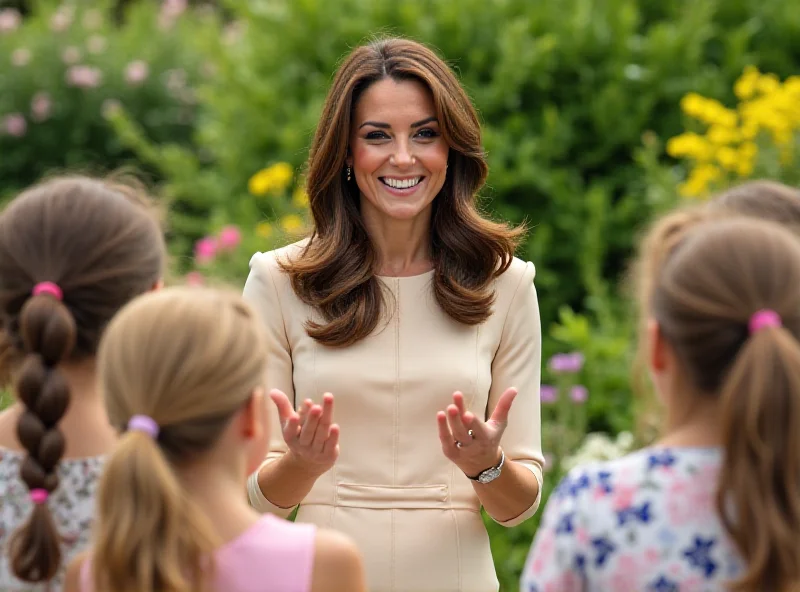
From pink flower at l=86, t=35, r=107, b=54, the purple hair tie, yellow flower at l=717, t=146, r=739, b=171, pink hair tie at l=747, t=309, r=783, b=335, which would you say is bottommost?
the purple hair tie

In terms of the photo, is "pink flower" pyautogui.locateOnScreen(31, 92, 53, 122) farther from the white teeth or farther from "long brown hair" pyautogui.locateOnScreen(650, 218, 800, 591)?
"long brown hair" pyautogui.locateOnScreen(650, 218, 800, 591)

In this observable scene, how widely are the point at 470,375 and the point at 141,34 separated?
7.82 meters

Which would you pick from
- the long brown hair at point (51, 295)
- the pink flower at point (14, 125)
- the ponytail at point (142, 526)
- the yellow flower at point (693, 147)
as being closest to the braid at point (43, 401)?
the long brown hair at point (51, 295)

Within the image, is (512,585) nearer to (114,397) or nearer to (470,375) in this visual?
(470,375)

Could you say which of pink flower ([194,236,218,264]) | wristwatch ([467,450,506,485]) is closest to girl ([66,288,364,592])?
wristwatch ([467,450,506,485])

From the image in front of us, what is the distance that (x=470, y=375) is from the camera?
3.28 metres

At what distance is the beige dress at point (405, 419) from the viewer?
10.6 ft

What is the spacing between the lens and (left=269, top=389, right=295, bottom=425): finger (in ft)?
9.46

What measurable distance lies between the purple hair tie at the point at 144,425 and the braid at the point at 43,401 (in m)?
0.33

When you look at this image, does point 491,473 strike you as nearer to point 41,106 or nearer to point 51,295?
point 51,295

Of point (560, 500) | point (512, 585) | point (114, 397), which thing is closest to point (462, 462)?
point (560, 500)

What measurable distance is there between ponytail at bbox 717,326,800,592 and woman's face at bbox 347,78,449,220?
142cm

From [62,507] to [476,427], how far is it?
961 mm

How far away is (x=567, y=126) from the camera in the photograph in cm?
627
